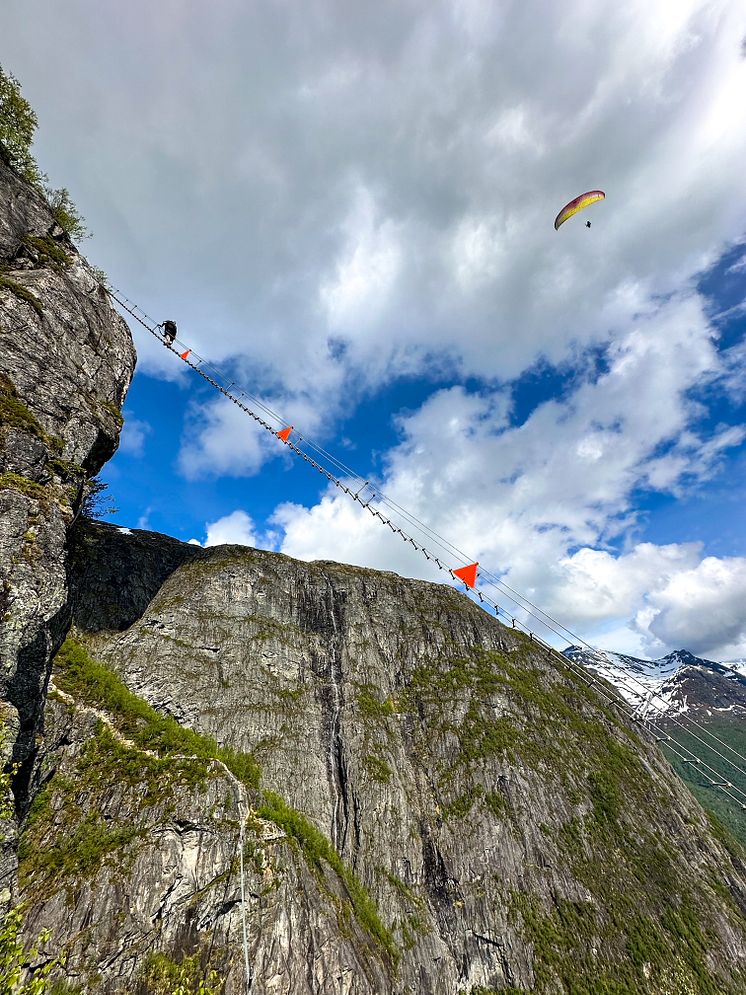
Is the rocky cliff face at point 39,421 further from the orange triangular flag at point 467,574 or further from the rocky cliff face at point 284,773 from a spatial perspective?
the orange triangular flag at point 467,574

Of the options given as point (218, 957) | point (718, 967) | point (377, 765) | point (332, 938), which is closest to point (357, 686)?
point (377, 765)

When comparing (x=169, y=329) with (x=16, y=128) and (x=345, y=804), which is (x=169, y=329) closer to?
(x=16, y=128)

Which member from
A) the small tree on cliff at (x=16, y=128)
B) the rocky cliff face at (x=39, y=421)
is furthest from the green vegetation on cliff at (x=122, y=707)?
the small tree on cliff at (x=16, y=128)

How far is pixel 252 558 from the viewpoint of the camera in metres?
72.9

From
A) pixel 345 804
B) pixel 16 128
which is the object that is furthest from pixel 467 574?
pixel 16 128

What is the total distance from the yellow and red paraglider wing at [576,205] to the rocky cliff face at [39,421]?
46604mm

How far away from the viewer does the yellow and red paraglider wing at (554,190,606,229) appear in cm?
4622

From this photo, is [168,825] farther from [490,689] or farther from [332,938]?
[490,689]

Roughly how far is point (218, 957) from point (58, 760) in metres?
16.7

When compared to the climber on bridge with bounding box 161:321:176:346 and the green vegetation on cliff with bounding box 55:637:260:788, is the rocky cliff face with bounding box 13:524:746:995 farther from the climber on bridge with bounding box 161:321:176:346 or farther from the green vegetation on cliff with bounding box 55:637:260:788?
the climber on bridge with bounding box 161:321:176:346

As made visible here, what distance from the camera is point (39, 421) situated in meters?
29.7

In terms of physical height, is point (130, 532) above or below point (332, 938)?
above

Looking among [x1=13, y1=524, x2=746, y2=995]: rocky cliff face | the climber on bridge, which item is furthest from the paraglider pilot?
[x1=13, y1=524, x2=746, y2=995]: rocky cliff face

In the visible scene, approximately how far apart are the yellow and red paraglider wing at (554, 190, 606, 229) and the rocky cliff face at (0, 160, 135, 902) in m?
46.6
